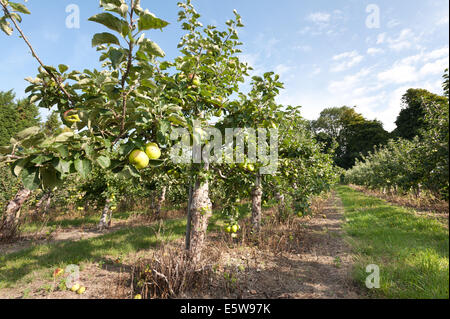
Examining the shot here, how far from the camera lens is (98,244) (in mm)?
5109

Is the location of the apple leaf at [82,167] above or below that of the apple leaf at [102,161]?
below

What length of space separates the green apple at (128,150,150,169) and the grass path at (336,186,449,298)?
171 centimetres

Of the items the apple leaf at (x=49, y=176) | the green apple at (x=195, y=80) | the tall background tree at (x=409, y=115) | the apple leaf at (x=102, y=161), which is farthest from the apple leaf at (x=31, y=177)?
the tall background tree at (x=409, y=115)

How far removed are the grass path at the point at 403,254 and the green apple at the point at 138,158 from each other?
5.60 feet

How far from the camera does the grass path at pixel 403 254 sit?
2.04 m

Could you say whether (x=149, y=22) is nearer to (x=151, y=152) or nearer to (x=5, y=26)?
(x=151, y=152)

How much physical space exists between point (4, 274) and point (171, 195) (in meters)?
7.01

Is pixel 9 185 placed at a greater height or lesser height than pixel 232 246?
greater

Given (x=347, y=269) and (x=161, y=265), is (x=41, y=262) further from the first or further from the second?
(x=347, y=269)

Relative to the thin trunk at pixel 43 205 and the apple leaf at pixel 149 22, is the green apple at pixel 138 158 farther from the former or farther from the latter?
the thin trunk at pixel 43 205

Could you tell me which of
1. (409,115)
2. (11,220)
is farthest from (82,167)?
(409,115)

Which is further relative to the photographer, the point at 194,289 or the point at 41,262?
the point at 41,262
